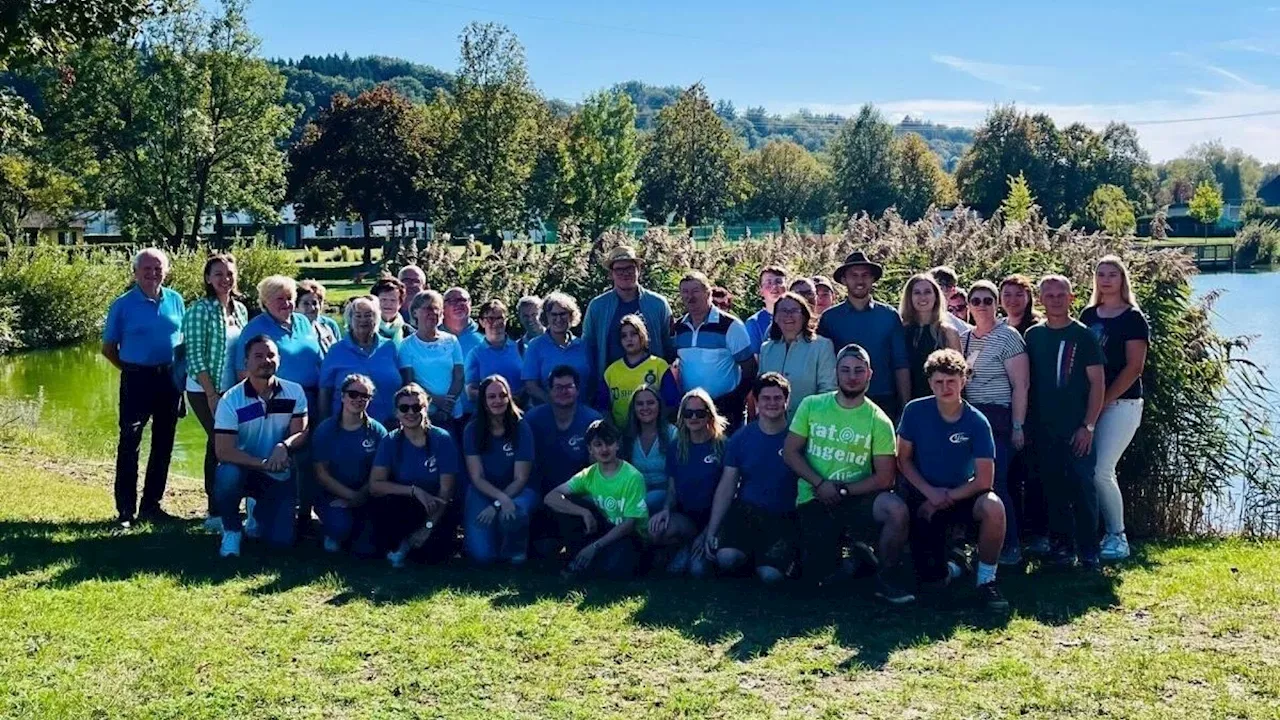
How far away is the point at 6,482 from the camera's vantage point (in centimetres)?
904

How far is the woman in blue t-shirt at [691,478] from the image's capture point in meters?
6.17

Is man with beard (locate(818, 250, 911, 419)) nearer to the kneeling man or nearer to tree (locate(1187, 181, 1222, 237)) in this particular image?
the kneeling man

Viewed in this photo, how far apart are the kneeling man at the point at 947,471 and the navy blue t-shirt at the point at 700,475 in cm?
101

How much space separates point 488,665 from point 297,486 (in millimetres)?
2568

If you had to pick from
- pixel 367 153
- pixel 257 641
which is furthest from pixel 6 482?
pixel 367 153

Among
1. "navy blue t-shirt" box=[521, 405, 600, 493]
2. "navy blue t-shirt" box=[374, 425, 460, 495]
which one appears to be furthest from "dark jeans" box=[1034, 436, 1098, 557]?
"navy blue t-shirt" box=[374, 425, 460, 495]

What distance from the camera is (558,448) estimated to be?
661 centimetres

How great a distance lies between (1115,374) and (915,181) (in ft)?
198

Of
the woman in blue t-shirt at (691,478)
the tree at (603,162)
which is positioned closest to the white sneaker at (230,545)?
the woman in blue t-shirt at (691,478)

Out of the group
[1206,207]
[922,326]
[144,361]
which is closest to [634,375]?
[922,326]

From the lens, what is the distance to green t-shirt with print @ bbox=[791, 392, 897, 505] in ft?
19.2

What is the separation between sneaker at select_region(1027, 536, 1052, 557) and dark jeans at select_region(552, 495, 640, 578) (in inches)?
94.1

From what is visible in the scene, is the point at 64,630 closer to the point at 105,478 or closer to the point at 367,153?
the point at 105,478

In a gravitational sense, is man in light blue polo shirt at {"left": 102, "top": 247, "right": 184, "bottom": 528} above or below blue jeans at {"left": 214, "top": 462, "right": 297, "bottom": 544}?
above
